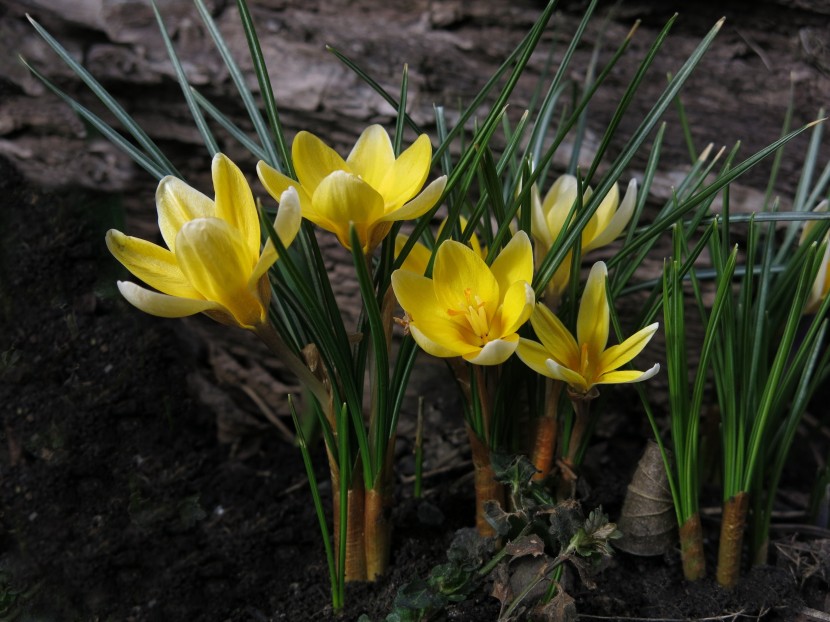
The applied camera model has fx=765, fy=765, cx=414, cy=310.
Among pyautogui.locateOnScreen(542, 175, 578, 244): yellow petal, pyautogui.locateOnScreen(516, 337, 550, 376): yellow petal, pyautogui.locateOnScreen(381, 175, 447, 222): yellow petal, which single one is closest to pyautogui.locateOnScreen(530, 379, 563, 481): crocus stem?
pyautogui.locateOnScreen(516, 337, 550, 376): yellow petal

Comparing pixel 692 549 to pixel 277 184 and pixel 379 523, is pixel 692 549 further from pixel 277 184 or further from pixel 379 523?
pixel 277 184

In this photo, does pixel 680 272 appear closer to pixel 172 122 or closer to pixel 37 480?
pixel 37 480

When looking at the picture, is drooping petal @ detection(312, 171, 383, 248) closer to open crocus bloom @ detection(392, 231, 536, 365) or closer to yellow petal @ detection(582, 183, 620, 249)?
open crocus bloom @ detection(392, 231, 536, 365)

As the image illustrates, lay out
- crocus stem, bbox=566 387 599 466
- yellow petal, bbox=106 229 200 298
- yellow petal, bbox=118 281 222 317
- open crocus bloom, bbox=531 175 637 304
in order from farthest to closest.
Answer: open crocus bloom, bbox=531 175 637 304 < crocus stem, bbox=566 387 599 466 < yellow petal, bbox=106 229 200 298 < yellow petal, bbox=118 281 222 317

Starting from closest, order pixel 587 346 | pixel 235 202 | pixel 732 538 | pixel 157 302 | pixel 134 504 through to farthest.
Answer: pixel 157 302 < pixel 235 202 < pixel 587 346 < pixel 732 538 < pixel 134 504

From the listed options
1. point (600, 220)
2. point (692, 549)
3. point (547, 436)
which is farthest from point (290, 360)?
point (692, 549)

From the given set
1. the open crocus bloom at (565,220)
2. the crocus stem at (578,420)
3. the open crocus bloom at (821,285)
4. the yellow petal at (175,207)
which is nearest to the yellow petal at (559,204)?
the open crocus bloom at (565,220)
